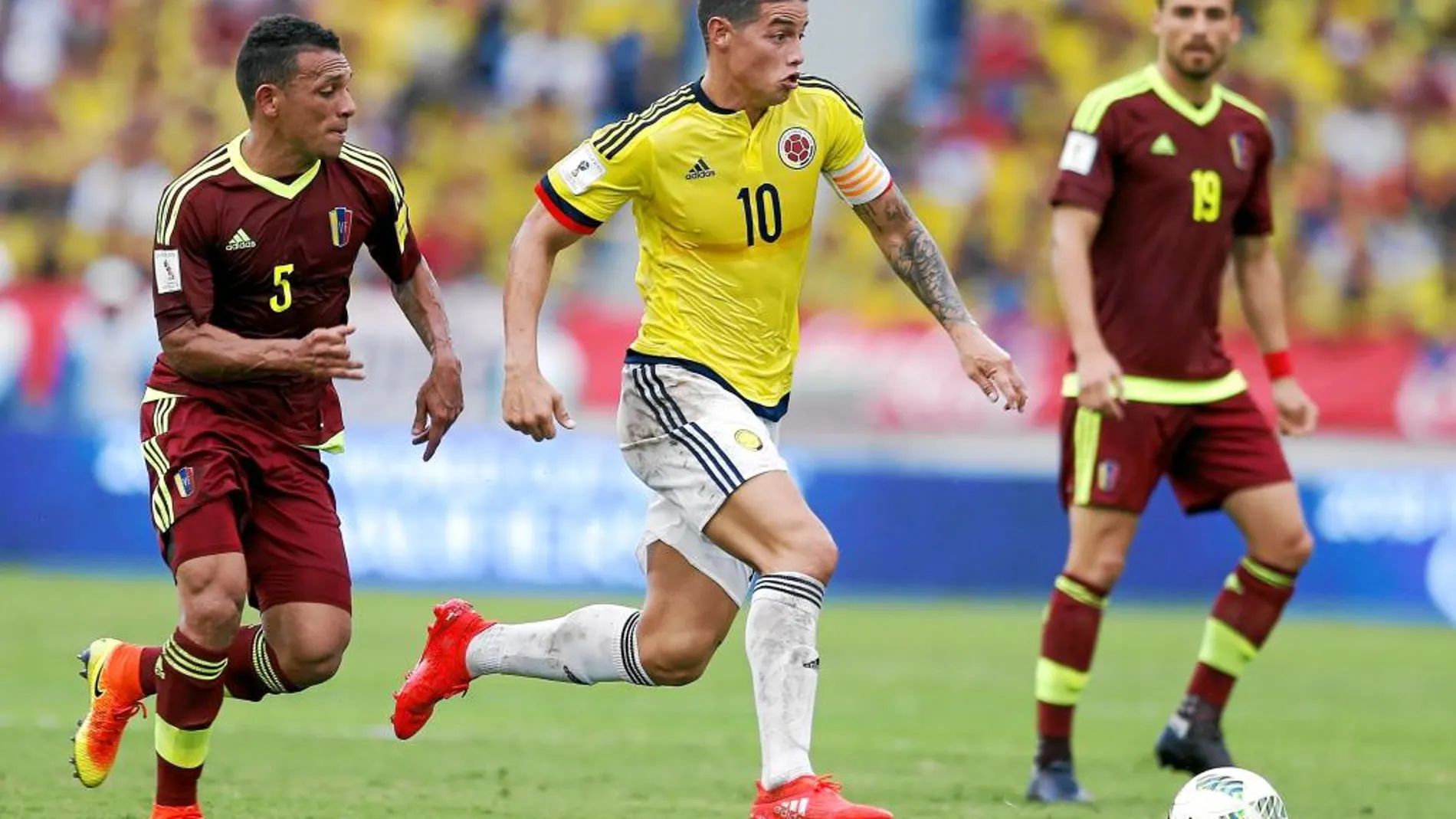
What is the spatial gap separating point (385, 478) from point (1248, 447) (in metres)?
9.32

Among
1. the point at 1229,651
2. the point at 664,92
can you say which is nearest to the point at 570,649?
the point at 1229,651

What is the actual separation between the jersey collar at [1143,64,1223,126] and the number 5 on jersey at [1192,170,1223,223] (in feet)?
0.68

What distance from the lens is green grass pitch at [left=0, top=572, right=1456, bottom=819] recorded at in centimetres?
777

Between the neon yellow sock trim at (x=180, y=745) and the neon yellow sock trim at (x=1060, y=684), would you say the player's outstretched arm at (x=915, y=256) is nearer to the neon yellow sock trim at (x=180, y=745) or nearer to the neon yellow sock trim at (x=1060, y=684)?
the neon yellow sock trim at (x=1060, y=684)

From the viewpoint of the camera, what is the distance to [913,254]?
7.16 m

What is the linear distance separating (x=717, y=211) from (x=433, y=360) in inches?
44.1

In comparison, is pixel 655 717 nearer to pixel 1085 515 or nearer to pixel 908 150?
pixel 1085 515

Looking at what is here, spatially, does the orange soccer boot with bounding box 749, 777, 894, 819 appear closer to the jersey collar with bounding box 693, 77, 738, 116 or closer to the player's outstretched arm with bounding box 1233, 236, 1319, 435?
the jersey collar with bounding box 693, 77, 738, 116

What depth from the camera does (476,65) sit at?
67.2ft

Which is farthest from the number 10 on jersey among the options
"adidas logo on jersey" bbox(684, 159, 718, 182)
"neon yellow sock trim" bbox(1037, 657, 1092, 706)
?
"neon yellow sock trim" bbox(1037, 657, 1092, 706)

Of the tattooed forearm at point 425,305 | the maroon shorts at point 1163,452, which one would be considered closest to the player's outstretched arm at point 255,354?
the tattooed forearm at point 425,305

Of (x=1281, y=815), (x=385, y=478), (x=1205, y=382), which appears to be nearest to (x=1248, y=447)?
(x=1205, y=382)

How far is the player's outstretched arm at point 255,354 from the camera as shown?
6570 millimetres

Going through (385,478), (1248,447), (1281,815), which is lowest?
(385,478)
